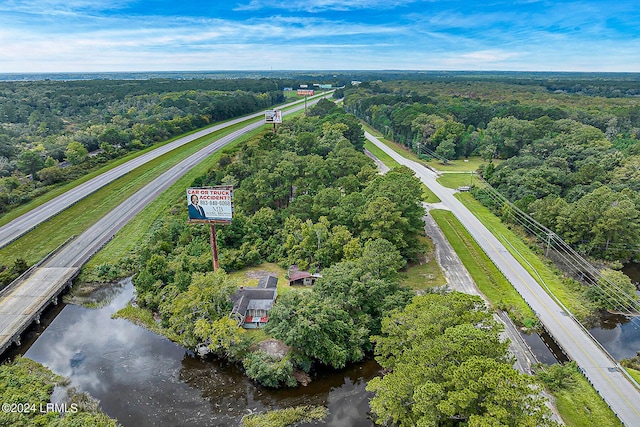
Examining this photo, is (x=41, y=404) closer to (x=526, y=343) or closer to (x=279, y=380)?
(x=279, y=380)

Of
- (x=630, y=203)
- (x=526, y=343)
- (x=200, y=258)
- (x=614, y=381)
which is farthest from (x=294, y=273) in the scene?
(x=630, y=203)

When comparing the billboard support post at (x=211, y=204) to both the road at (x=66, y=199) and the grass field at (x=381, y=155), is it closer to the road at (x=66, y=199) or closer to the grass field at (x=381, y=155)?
the road at (x=66, y=199)

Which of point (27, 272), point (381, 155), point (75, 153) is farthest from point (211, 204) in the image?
point (75, 153)

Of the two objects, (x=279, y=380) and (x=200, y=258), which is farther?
(x=200, y=258)

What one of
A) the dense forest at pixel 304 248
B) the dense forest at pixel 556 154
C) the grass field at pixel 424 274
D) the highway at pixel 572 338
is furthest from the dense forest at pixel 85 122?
the highway at pixel 572 338

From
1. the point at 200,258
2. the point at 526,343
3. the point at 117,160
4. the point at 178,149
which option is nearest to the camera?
the point at 526,343

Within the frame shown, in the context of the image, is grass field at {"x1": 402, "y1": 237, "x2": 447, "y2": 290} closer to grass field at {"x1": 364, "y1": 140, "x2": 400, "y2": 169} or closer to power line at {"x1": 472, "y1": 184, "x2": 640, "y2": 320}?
power line at {"x1": 472, "y1": 184, "x2": 640, "y2": 320}
